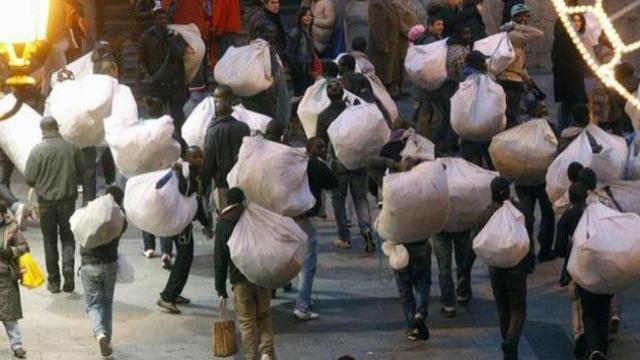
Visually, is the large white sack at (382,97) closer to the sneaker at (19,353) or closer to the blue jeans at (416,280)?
the blue jeans at (416,280)

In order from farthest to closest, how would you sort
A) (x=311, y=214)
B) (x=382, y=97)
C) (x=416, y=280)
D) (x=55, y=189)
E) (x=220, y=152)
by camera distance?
(x=382, y=97) < (x=55, y=189) < (x=220, y=152) < (x=311, y=214) < (x=416, y=280)

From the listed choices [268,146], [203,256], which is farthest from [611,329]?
[203,256]

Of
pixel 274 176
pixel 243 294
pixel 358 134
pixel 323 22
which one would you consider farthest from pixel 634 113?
pixel 323 22

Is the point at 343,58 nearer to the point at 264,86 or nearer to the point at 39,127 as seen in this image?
the point at 264,86

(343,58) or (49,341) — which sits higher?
(343,58)

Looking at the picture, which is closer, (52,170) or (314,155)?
(314,155)

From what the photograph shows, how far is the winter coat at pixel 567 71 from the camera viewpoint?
20266 mm

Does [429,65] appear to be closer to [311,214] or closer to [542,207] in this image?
[542,207]

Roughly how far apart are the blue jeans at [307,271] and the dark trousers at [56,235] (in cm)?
230

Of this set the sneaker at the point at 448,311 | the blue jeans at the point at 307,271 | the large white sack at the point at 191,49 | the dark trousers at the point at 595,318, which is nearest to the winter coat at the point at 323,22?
the large white sack at the point at 191,49

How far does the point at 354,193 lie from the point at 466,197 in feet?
7.65

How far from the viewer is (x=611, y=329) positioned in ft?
48.9

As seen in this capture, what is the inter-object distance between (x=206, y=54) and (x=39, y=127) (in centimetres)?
409

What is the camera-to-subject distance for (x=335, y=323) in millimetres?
15523
